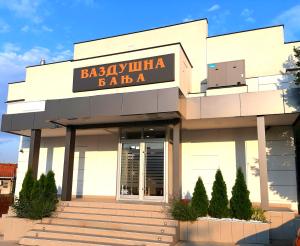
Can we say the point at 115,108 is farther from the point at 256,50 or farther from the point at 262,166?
the point at 256,50

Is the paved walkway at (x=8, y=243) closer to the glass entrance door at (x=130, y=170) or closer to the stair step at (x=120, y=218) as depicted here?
the stair step at (x=120, y=218)

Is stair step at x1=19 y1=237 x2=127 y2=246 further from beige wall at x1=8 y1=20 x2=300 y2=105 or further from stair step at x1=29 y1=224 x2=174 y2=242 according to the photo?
beige wall at x1=8 y1=20 x2=300 y2=105

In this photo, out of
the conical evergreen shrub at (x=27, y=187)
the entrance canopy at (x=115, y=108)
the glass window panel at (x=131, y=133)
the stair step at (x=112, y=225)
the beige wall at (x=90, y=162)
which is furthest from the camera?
the beige wall at (x=90, y=162)

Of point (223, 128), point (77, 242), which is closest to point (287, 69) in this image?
point (223, 128)

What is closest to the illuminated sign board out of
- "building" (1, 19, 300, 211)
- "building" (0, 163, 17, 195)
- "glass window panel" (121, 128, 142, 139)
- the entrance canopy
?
"building" (1, 19, 300, 211)

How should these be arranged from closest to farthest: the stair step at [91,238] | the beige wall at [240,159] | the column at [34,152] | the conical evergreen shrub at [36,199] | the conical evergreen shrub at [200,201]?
the stair step at [91,238]
the conical evergreen shrub at [200,201]
the conical evergreen shrub at [36,199]
the beige wall at [240,159]
the column at [34,152]

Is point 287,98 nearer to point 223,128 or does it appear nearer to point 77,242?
point 223,128

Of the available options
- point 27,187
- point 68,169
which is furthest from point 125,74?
point 27,187

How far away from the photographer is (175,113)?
36.1 ft

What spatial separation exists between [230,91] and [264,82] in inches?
51.2

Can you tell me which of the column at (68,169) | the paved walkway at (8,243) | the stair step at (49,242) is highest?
the column at (68,169)

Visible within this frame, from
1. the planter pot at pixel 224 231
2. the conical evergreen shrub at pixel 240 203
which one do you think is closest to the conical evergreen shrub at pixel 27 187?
the planter pot at pixel 224 231

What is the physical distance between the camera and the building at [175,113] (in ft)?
36.9

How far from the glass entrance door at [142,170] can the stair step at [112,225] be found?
2.74 metres
